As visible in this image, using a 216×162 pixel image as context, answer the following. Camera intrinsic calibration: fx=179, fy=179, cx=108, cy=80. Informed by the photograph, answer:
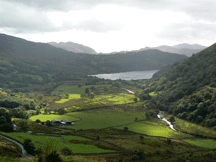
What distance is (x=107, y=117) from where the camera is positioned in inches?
4471

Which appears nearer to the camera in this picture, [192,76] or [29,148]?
[29,148]

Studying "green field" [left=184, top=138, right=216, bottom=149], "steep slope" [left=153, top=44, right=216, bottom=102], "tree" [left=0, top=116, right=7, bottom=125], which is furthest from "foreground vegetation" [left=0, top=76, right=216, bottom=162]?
"steep slope" [left=153, top=44, right=216, bottom=102]

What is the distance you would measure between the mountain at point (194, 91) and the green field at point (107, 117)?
28.5 m

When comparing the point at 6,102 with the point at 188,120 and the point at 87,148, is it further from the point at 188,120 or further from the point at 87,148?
the point at 188,120

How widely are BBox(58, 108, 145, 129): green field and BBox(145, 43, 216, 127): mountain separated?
28.5 meters

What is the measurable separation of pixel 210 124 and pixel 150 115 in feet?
123

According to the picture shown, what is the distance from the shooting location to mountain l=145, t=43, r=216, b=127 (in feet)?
351

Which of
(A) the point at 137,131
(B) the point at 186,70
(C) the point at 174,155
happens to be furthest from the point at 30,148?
(B) the point at 186,70

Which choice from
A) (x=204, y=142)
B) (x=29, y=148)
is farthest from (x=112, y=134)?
(x=29, y=148)

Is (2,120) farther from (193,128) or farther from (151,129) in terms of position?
(193,128)

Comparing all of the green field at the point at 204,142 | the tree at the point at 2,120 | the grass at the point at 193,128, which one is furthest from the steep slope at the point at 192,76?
the tree at the point at 2,120

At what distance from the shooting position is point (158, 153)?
5816 centimetres

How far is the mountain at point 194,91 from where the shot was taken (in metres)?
107

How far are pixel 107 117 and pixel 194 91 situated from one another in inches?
2903
